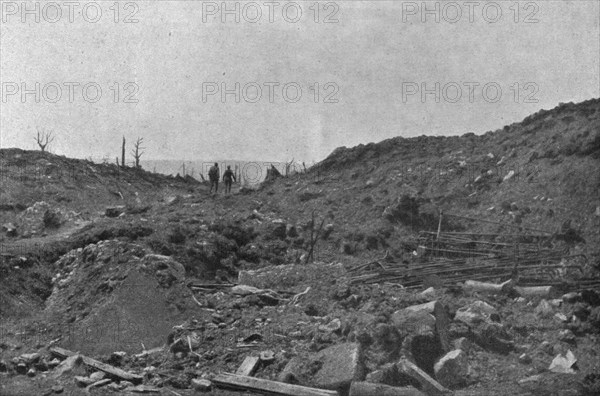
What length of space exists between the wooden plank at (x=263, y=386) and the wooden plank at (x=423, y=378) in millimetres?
888

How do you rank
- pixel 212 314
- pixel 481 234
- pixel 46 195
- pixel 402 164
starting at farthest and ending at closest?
pixel 46 195, pixel 402 164, pixel 481 234, pixel 212 314

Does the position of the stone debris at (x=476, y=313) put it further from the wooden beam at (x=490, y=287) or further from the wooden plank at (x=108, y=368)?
the wooden plank at (x=108, y=368)

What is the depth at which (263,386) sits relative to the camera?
708 cm

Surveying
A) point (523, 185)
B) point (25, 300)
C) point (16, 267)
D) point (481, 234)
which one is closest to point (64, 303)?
point (25, 300)

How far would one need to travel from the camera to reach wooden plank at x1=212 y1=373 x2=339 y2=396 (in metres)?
6.81

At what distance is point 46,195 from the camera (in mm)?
23375

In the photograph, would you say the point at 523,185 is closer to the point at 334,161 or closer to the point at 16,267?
the point at 334,161

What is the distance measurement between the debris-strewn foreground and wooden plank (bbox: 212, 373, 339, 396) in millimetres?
24

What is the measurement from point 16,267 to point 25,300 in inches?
43.6

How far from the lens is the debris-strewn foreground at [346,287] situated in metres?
7.48

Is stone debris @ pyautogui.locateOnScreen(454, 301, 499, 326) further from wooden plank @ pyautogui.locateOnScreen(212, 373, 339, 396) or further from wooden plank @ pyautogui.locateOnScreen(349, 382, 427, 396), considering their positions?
wooden plank @ pyautogui.locateOnScreen(212, 373, 339, 396)

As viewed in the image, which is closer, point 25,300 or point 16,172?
point 25,300

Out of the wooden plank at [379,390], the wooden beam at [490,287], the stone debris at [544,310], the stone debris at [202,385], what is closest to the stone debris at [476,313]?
the stone debris at [544,310]

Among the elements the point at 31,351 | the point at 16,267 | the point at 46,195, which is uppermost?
the point at 46,195
